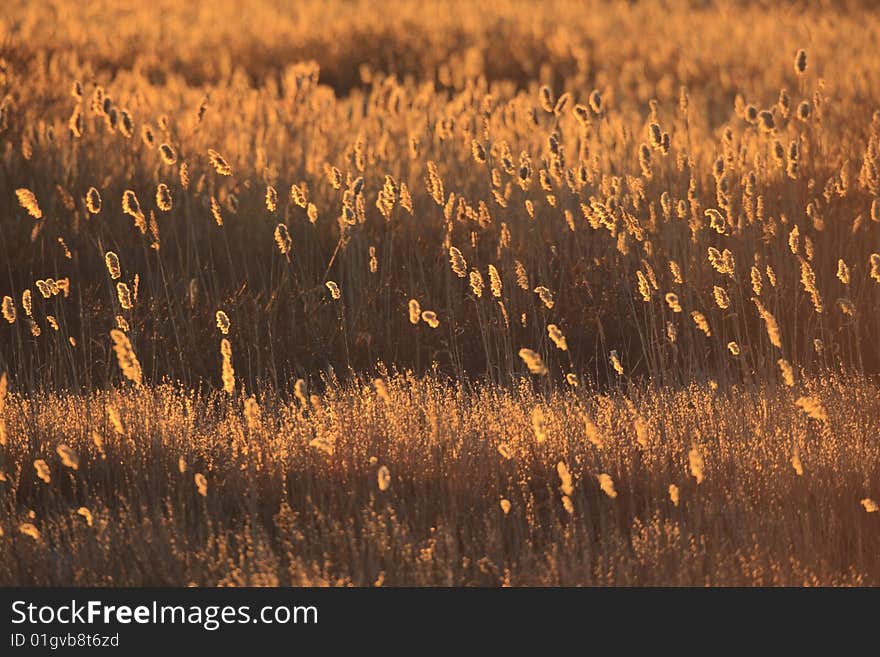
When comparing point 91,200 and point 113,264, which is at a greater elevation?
point 91,200

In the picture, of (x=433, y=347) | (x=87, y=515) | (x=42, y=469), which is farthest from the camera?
(x=433, y=347)

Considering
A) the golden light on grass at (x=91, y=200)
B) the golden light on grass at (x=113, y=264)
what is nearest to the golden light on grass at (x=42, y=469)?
the golden light on grass at (x=113, y=264)

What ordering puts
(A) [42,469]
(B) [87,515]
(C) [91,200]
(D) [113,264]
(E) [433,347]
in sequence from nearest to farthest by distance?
(B) [87,515], (A) [42,469], (D) [113,264], (C) [91,200], (E) [433,347]

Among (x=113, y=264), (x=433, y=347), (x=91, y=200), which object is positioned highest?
(x=91, y=200)

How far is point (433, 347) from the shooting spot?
225 inches

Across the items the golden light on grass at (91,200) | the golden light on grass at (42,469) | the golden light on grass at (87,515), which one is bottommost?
the golden light on grass at (87,515)

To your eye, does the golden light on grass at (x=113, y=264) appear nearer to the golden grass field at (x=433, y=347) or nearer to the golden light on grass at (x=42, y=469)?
the golden grass field at (x=433, y=347)

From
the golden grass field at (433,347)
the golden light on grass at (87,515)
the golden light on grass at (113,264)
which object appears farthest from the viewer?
the golden light on grass at (113,264)

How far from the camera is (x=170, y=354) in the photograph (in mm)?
5527

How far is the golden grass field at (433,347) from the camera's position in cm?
354

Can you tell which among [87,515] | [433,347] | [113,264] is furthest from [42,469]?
[433,347]

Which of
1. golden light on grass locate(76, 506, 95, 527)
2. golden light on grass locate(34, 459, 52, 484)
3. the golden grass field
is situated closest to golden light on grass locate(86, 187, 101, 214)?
the golden grass field

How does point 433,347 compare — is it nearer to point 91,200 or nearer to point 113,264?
point 91,200

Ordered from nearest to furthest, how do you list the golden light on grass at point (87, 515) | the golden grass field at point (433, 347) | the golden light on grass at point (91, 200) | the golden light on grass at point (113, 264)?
the golden light on grass at point (87, 515) → the golden grass field at point (433, 347) → the golden light on grass at point (113, 264) → the golden light on grass at point (91, 200)
